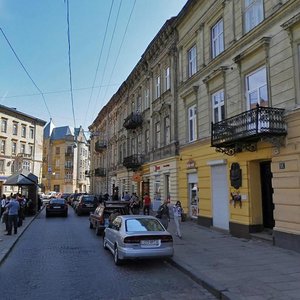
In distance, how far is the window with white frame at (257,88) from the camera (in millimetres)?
13812

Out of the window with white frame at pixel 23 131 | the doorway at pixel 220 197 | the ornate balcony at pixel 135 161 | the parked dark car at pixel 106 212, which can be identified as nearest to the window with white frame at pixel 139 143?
the ornate balcony at pixel 135 161

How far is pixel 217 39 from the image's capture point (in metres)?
18.0

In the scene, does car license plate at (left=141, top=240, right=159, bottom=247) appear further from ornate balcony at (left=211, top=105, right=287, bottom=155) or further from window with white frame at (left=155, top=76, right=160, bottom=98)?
window with white frame at (left=155, top=76, right=160, bottom=98)

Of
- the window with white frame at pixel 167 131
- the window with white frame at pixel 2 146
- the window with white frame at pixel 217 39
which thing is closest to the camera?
the window with white frame at pixel 217 39

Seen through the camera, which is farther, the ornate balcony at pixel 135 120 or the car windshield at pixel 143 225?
the ornate balcony at pixel 135 120

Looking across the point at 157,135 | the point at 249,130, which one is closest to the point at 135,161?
the point at 157,135

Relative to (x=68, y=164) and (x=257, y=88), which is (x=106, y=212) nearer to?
(x=257, y=88)

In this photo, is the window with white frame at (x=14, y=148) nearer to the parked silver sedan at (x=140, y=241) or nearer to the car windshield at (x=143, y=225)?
the parked silver sedan at (x=140, y=241)

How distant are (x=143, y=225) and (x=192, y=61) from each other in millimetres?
13228

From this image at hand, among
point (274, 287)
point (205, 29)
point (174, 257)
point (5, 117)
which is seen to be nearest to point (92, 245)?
point (174, 257)

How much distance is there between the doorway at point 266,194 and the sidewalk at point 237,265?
1309 millimetres

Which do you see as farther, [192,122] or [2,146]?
[2,146]

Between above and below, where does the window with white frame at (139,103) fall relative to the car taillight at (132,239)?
above

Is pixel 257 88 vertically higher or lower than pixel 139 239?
higher
